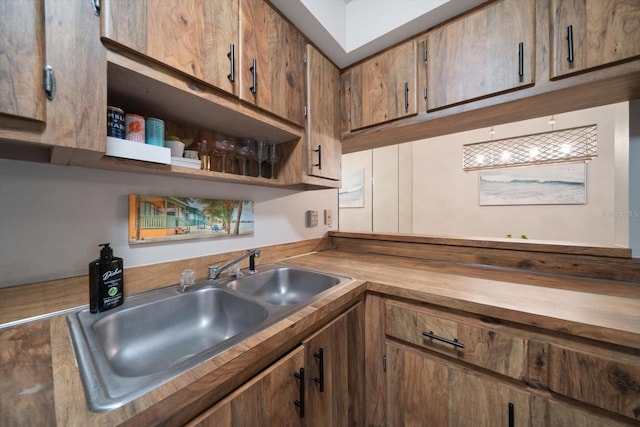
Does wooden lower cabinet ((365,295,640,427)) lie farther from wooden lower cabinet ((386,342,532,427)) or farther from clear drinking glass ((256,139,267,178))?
clear drinking glass ((256,139,267,178))

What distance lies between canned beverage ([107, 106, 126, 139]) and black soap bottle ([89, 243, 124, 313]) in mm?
354

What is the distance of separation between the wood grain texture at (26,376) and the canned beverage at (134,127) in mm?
596

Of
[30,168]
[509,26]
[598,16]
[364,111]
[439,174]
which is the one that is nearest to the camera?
[30,168]

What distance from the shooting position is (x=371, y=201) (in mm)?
3756

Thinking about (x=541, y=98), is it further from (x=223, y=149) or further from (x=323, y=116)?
(x=223, y=149)

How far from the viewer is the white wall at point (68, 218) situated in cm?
68

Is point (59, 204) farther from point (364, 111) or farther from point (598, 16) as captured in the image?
point (598, 16)

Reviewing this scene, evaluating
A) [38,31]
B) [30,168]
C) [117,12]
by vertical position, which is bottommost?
[30,168]

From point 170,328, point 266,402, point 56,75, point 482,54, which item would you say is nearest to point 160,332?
point 170,328

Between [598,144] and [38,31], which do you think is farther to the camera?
[598,144]

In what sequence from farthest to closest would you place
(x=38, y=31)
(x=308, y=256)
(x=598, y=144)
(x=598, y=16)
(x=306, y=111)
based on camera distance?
(x=598, y=144) < (x=308, y=256) < (x=306, y=111) < (x=598, y=16) < (x=38, y=31)

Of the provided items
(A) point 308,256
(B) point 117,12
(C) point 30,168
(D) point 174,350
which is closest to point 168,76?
(B) point 117,12

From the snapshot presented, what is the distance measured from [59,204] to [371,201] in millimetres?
3467

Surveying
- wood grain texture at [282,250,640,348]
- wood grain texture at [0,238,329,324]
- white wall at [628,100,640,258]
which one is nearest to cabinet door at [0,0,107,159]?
wood grain texture at [0,238,329,324]
